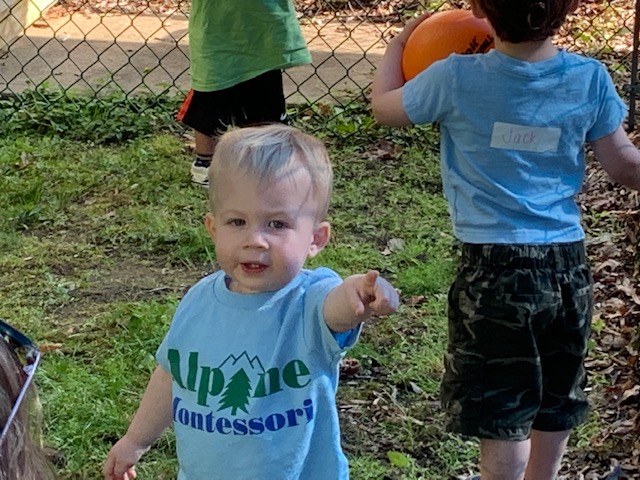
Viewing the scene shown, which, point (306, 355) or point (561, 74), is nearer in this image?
point (306, 355)

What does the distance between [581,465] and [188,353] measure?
1633 mm

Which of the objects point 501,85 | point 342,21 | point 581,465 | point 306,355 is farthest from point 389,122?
point 342,21

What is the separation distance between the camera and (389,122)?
2676mm

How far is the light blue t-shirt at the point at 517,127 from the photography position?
253 centimetres

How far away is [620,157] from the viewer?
262 centimetres

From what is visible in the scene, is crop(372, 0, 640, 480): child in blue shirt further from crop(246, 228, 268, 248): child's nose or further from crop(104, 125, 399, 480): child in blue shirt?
crop(246, 228, 268, 248): child's nose

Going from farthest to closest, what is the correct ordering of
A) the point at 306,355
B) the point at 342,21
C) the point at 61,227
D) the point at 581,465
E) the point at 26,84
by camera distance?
the point at 342,21 → the point at 26,84 → the point at 61,227 → the point at 581,465 → the point at 306,355

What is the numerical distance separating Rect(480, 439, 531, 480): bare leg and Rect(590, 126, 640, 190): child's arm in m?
0.71

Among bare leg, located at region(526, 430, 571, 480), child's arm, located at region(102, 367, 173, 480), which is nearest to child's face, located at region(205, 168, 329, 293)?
child's arm, located at region(102, 367, 173, 480)

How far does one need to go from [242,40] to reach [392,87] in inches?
102

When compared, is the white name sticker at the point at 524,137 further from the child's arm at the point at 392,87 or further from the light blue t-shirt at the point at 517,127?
the child's arm at the point at 392,87

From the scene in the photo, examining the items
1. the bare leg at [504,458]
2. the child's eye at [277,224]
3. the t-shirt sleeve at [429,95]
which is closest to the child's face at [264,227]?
the child's eye at [277,224]

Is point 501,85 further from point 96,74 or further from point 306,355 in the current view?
point 96,74

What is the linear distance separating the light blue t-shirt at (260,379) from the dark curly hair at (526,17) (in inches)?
30.1
